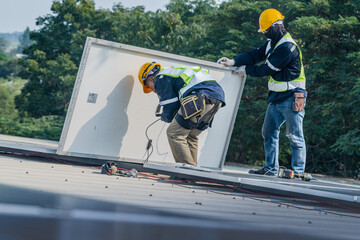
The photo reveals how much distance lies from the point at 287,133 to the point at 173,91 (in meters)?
1.45

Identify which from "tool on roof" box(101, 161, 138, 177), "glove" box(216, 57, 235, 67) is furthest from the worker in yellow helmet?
"tool on roof" box(101, 161, 138, 177)

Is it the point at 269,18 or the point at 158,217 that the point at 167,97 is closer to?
the point at 269,18

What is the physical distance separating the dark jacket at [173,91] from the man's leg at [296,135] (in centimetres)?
83

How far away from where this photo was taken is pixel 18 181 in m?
3.00

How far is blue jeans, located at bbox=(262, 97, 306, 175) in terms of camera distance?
5445 mm

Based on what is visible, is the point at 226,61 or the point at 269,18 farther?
the point at 226,61

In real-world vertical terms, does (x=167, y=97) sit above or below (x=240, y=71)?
below

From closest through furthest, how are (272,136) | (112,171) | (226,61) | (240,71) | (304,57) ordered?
1. (112,171)
2. (272,136)
3. (226,61)
4. (240,71)
5. (304,57)

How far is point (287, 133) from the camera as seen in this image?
18.1 feet

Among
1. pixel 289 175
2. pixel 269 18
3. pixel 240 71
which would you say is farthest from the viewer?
pixel 240 71

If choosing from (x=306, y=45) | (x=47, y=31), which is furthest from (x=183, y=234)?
(x=47, y=31)

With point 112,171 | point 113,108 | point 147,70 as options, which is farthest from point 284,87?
point 112,171

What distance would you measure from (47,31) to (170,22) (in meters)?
14.7

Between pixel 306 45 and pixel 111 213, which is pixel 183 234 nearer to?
pixel 111 213
